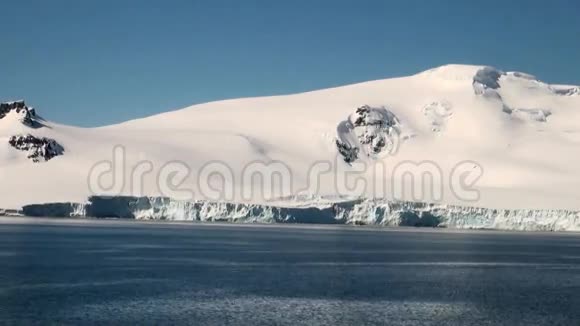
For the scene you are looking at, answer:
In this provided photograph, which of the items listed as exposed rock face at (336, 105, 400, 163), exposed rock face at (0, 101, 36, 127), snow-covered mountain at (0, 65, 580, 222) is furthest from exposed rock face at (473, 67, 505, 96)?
exposed rock face at (0, 101, 36, 127)

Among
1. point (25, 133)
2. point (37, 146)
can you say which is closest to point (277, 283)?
point (37, 146)

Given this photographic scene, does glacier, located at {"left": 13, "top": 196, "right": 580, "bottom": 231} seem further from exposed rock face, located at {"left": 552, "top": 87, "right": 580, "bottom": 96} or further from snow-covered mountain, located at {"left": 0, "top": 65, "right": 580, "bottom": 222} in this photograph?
exposed rock face, located at {"left": 552, "top": 87, "right": 580, "bottom": 96}

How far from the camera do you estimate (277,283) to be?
3161 centimetres

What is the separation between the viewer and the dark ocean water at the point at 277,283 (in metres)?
24.3

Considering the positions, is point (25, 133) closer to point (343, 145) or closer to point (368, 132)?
point (343, 145)

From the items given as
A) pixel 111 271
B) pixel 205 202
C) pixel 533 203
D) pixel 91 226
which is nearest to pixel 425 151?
pixel 533 203

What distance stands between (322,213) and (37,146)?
1261 inches

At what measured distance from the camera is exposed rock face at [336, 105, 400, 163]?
98.8 meters

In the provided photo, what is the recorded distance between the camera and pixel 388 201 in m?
73.4

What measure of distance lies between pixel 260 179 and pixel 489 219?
23979 mm

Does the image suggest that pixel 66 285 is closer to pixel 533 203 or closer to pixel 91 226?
pixel 91 226

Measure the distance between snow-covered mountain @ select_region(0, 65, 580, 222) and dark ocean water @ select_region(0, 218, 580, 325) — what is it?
2507 centimetres

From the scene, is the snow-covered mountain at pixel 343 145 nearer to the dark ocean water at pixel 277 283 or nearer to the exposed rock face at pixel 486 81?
the exposed rock face at pixel 486 81

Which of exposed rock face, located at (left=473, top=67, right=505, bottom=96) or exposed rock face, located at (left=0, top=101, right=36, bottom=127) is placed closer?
exposed rock face, located at (left=0, top=101, right=36, bottom=127)
